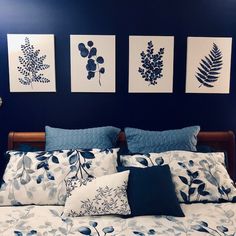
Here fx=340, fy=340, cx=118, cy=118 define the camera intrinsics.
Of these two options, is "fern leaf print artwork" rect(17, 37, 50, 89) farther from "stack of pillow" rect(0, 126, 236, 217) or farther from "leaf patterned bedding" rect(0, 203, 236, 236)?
"leaf patterned bedding" rect(0, 203, 236, 236)

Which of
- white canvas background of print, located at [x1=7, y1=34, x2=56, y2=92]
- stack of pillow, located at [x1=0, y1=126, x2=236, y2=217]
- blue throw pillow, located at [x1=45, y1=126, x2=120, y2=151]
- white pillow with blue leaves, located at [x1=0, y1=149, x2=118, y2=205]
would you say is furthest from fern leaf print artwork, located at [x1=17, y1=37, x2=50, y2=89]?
white pillow with blue leaves, located at [x1=0, y1=149, x2=118, y2=205]

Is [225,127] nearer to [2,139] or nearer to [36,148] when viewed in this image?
[36,148]

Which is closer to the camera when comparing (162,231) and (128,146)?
(162,231)

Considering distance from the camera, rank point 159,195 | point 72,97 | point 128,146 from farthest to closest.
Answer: point 72,97 → point 128,146 → point 159,195

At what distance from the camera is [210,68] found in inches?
110

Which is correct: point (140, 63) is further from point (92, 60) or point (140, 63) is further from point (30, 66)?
point (30, 66)

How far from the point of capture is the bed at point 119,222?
1832mm

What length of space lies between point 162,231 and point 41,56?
1663mm

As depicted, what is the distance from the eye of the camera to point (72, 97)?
111 inches

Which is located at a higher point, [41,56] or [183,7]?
[183,7]

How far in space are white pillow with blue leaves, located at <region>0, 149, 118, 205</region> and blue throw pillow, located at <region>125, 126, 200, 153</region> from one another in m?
0.28

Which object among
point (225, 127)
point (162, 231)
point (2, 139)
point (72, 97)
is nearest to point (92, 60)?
point (72, 97)

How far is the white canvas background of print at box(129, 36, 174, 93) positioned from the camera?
275cm

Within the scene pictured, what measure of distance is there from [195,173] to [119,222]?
2.15 ft
